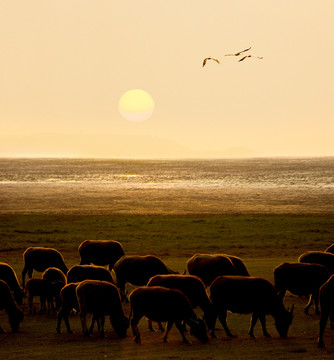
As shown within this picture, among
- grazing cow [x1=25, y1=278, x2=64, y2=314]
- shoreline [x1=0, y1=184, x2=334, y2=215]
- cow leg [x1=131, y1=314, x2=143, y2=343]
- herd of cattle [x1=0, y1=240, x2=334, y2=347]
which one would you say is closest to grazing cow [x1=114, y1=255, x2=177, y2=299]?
herd of cattle [x1=0, y1=240, x2=334, y2=347]

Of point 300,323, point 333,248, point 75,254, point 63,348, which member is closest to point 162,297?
point 63,348

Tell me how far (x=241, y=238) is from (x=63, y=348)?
2551 cm

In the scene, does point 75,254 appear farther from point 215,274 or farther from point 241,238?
point 215,274

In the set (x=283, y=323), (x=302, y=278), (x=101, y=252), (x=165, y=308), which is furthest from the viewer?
(x=101, y=252)

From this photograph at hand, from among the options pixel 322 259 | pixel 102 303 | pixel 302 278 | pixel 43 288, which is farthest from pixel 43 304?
pixel 322 259

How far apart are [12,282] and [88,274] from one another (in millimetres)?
2558

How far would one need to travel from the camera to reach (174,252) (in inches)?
1296

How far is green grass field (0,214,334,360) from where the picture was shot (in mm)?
13156

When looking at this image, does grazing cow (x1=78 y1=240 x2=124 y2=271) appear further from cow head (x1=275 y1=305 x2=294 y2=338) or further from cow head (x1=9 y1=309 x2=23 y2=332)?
cow head (x1=275 y1=305 x2=294 y2=338)

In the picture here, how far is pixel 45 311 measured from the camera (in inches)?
702

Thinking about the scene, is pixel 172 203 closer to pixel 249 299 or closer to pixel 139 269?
pixel 139 269

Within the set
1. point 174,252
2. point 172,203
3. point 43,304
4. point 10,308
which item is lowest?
point 172,203

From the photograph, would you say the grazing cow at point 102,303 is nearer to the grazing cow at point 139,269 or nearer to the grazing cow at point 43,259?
the grazing cow at point 139,269

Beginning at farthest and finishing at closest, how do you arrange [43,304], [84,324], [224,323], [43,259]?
[43,259], [43,304], [224,323], [84,324]
